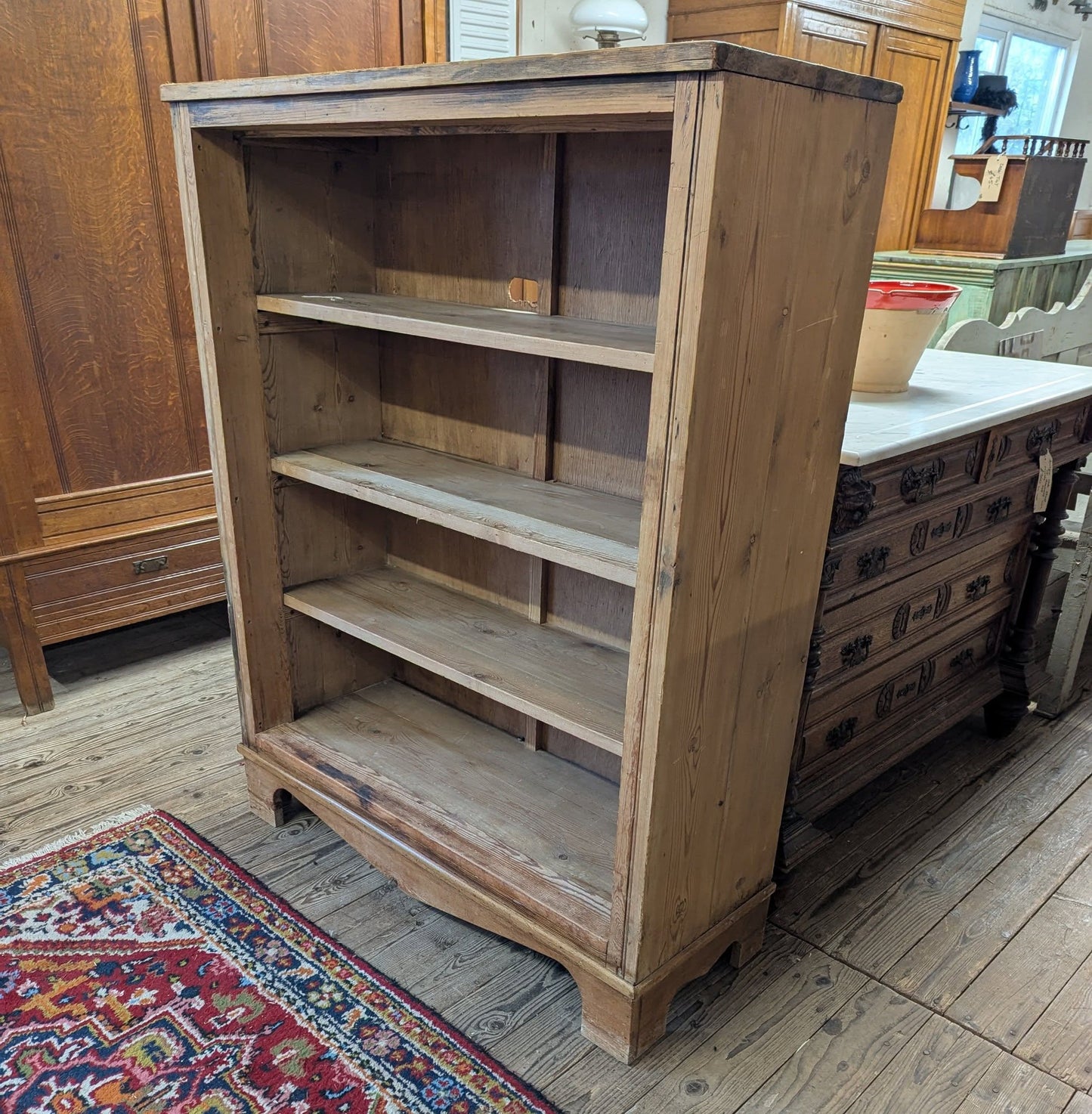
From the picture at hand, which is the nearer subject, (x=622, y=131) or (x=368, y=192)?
(x=622, y=131)

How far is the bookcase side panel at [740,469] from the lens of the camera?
3.38 ft

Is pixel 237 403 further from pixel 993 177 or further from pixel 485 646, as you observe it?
pixel 993 177

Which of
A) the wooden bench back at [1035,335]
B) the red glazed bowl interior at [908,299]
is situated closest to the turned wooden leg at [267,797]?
the red glazed bowl interior at [908,299]

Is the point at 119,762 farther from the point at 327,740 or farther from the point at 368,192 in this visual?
the point at 368,192

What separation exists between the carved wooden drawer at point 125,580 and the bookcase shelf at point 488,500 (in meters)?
0.92

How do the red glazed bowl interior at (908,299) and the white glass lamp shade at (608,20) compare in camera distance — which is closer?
the red glazed bowl interior at (908,299)

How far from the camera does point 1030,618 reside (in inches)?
90.3

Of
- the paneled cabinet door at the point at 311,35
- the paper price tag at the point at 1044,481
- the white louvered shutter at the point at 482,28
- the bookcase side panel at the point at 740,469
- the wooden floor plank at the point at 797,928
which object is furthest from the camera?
the white louvered shutter at the point at 482,28

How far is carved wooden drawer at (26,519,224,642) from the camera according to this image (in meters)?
2.35

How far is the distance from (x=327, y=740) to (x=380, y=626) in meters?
0.32

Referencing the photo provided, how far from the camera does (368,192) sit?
1.80m

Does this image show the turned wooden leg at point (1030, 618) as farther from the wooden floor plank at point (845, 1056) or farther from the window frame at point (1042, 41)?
the window frame at point (1042, 41)

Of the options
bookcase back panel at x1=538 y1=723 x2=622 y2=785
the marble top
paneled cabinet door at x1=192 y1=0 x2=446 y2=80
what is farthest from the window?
bookcase back panel at x1=538 y1=723 x2=622 y2=785

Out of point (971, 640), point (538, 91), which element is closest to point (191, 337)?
point (538, 91)
